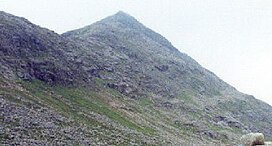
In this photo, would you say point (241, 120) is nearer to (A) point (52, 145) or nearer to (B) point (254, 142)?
(A) point (52, 145)

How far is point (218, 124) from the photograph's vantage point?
578 ft

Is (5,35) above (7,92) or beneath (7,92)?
above

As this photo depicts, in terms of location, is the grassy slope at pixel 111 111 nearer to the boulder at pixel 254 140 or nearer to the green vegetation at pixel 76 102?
the green vegetation at pixel 76 102

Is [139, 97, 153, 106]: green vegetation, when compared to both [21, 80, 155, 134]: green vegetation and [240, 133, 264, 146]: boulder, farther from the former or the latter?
[240, 133, 264, 146]: boulder

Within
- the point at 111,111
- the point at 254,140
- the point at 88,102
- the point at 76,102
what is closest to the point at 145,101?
the point at 111,111

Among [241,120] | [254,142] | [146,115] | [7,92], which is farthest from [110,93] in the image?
[254,142]

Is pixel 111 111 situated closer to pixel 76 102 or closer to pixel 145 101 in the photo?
pixel 76 102

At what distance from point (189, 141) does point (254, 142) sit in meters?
97.2

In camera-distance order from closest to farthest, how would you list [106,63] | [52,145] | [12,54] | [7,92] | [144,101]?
[52,145]
[7,92]
[12,54]
[144,101]
[106,63]

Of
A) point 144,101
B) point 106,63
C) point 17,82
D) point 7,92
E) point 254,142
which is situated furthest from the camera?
point 106,63

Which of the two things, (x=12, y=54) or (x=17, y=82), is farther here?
(x=12, y=54)

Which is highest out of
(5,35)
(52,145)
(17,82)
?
(5,35)

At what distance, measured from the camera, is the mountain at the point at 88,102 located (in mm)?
98188

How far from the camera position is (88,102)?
135 metres
